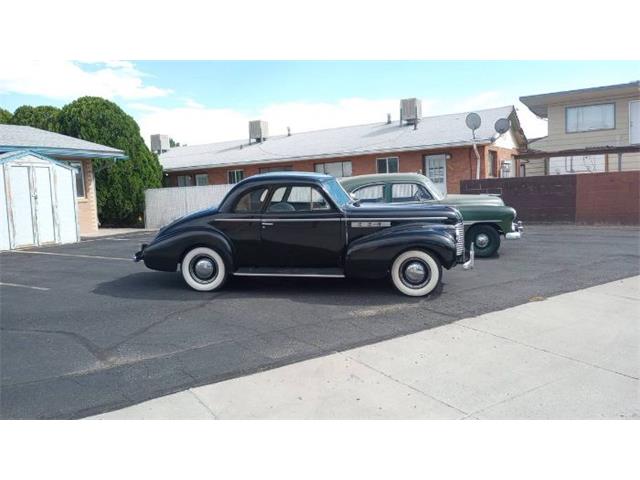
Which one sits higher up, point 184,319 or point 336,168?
point 336,168

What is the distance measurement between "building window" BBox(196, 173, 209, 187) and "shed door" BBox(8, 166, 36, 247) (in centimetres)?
1474

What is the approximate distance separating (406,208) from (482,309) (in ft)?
5.72

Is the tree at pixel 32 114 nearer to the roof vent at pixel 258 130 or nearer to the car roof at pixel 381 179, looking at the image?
the roof vent at pixel 258 130

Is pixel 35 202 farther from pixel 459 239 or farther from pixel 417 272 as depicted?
pixel 459 239

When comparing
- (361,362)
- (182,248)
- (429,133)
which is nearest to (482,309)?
(361,362)

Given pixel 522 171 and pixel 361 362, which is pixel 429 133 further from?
pixel 361 362

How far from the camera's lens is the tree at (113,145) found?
2244 cm

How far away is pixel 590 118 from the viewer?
871 inches

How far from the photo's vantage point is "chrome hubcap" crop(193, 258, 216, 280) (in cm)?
751

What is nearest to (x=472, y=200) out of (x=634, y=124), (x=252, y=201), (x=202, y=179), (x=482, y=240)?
(x=482, y=240)

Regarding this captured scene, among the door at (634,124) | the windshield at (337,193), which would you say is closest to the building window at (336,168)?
the door at (634,124)

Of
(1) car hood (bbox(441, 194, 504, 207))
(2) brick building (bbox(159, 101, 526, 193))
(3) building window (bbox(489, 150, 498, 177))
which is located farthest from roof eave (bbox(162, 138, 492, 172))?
(1) car hood (bbox(441, 194, 504, 207))

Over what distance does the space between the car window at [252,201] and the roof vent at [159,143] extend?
30.9m

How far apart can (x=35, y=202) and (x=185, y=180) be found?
610 inches
